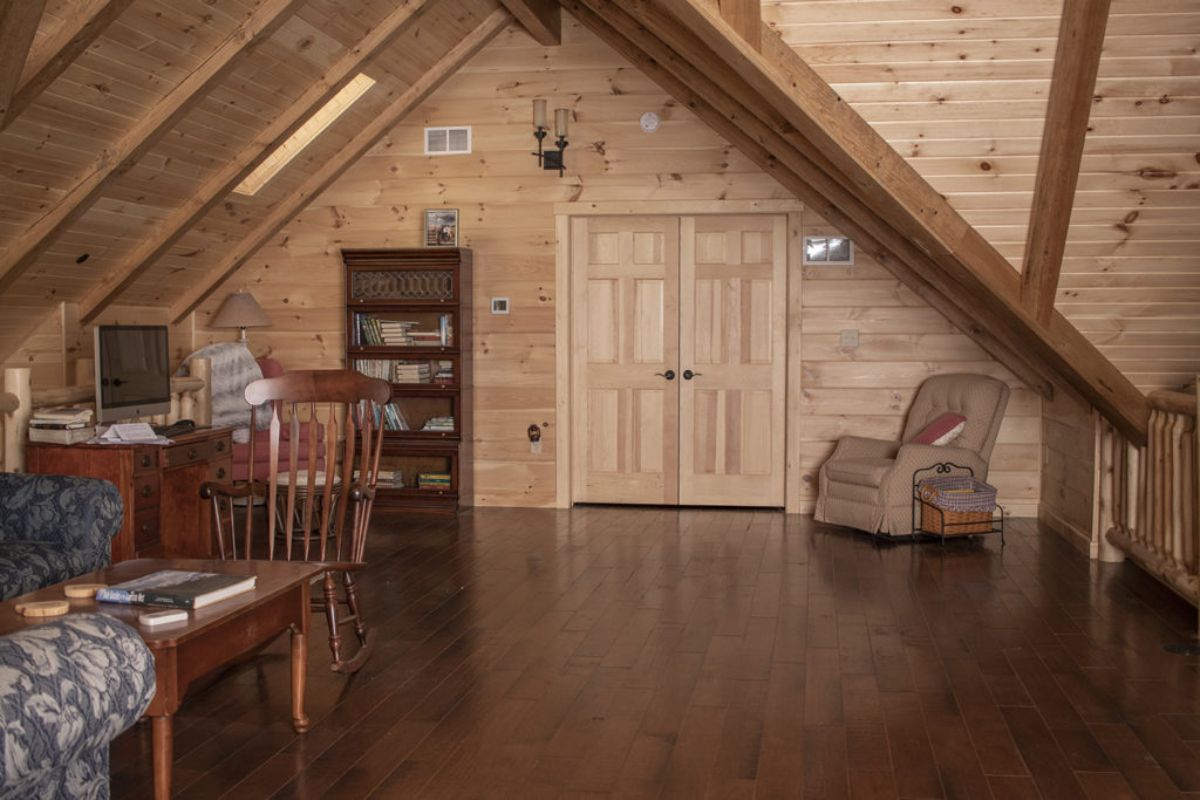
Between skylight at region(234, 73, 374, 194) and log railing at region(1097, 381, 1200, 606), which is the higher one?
skylight at region(234, 73, 374, 194)

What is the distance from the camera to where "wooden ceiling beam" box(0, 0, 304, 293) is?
530 centimetres

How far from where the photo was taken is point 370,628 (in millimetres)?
4750

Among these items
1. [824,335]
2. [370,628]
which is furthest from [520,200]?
[370,628]

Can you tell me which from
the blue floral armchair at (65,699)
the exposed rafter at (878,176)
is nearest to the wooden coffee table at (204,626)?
the blue floral armchair at (65,699)

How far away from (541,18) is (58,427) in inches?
146

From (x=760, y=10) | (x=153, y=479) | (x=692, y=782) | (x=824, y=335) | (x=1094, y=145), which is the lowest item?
(x=692, y=782)

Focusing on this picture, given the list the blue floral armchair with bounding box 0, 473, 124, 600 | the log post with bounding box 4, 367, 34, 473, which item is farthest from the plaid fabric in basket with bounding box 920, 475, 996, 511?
the log post with bounding box 4, 367, 34, 473

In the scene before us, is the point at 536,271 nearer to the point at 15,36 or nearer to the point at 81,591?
A: the point at 15,36

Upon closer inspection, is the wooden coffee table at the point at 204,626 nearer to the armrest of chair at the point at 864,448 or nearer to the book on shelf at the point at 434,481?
the book on shelf at the point at 434,481

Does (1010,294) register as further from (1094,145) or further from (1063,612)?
(1063,612)

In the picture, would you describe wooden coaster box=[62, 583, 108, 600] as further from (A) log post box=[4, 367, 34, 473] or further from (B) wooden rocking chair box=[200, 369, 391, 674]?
(A) log post box=[4, 367, 34, 473]

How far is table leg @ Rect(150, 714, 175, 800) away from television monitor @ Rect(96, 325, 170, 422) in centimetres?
293

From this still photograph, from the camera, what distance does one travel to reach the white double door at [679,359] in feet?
25.3

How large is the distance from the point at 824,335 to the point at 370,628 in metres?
3.88
